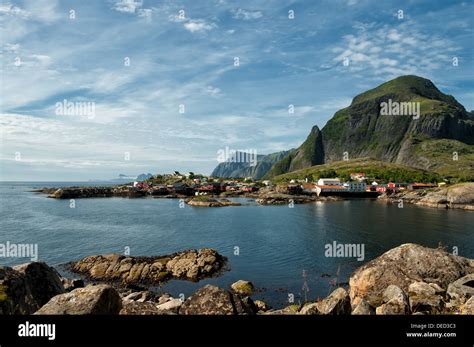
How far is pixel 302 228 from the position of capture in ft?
246

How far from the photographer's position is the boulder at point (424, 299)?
49.3 feet

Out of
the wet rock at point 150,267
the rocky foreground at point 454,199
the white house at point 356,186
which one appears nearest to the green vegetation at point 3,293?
the wet rock at point 150,267

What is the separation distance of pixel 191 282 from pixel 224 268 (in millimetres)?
5923

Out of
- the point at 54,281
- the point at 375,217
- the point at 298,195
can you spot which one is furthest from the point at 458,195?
the point at 54,281

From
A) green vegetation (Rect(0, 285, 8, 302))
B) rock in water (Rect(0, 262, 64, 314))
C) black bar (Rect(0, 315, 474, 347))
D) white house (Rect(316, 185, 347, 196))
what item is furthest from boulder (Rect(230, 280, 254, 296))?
white house (Rect(316, 185, 347, 196))

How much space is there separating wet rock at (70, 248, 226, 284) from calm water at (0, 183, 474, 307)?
2189 millimetres

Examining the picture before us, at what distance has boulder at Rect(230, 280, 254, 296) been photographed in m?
33.1

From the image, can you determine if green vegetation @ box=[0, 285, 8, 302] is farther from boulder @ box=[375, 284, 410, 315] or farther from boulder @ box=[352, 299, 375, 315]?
boulder @ box=[375, 284, 410, 315]

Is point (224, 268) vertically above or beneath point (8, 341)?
beneath

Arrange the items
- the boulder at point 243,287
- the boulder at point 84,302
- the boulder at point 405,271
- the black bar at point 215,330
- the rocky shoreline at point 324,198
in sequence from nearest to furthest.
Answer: the black bar at point 215,330 → the boulder at point 84,302 → the boulder at point 405,271 → the boulder at point 243,287 → the rocky shoreline at point 324,198

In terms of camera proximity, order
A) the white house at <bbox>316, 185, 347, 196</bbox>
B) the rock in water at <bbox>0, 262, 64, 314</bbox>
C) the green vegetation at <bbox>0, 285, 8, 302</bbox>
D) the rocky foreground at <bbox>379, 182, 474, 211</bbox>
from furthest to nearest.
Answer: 1. the white house at <bbox>316, 185, 347, 196</bbox>
2. the rocky foreground at <bbox>379, 182, 474, 211</bbox>
3. the rock in water at <bbox>0, 262, 64, 314</bbox>
4. the green vegetation at <bbox>0, 285, 8, 302</bbox>

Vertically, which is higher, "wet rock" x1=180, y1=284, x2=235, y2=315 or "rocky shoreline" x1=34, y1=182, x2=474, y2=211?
"wet rock" x1=180, y1=284, x2=235, y2=315

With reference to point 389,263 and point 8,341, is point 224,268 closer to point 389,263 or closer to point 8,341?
point 389,263

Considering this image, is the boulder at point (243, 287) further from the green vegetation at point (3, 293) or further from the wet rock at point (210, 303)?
the green vegetation at point (3, 293)
